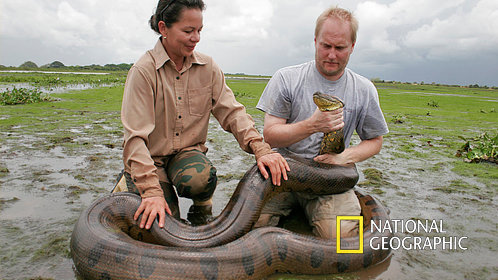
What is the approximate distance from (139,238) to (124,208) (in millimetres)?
321

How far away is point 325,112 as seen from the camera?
3.54m

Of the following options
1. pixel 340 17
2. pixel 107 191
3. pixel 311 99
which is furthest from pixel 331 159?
pixel 107 191

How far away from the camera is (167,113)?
12.9 ft

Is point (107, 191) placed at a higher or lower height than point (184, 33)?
lower

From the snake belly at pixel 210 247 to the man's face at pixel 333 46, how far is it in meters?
1.25

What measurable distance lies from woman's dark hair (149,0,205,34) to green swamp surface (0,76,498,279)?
2.29 m

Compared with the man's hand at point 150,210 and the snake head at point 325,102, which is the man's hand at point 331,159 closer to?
the snake head at point 325,102

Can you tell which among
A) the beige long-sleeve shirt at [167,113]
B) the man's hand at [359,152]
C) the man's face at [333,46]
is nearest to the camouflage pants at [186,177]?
the beige long-sleeve shirt at [167,113]

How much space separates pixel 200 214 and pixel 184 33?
2123 millimetres

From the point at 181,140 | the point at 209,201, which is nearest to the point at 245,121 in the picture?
the point at 181,140

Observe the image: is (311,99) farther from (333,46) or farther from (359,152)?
(359,152)

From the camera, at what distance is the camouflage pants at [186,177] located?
396 centimetres

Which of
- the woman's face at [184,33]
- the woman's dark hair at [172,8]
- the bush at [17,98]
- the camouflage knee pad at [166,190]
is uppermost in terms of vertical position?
the woman's dark hair at [172,8]

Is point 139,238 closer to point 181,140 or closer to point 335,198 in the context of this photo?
point 181,140
